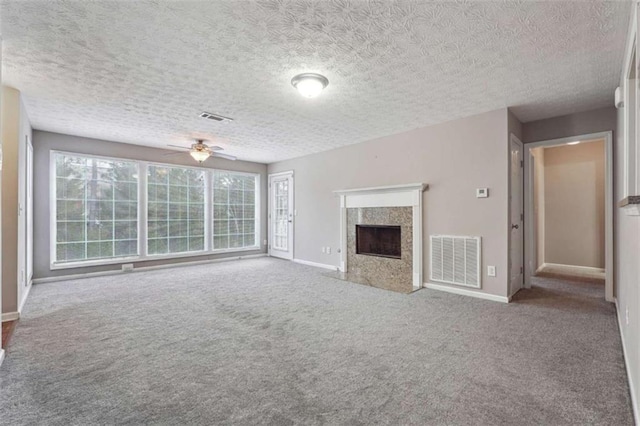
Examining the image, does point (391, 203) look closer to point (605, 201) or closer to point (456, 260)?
point (456, 260)

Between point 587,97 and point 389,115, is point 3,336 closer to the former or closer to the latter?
point 389,115

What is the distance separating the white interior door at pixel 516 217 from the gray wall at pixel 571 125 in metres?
0.29

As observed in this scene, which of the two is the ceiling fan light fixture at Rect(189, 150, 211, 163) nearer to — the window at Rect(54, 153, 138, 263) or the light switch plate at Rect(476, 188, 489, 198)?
the window at Rect(54, 153, 138, 263)

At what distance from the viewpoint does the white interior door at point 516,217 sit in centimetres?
390

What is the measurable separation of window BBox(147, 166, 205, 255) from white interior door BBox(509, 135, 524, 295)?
584 centimetres

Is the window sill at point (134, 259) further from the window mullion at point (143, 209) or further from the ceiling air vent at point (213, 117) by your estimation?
the ceiling air vent at point (213, 117)

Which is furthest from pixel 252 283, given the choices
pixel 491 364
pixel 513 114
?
pixel 513 114

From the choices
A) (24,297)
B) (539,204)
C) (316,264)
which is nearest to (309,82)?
(316,264)

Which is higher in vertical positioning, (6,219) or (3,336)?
(6,219)

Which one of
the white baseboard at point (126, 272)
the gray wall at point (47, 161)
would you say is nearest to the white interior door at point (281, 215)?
the white baseboard at point (126, 272)

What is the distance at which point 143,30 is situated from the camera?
2.14m

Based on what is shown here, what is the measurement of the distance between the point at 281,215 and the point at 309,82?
4.90 metres

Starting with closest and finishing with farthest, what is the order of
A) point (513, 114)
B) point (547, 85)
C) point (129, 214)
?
point (547, 85)
point (513, 114)
point (129, 214)

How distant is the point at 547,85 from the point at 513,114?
86 cm
